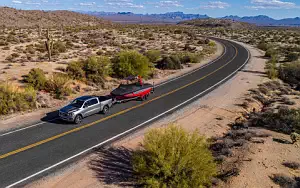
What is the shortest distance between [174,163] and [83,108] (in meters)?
9.05

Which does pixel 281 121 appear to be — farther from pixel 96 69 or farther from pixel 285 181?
pixel 96 69

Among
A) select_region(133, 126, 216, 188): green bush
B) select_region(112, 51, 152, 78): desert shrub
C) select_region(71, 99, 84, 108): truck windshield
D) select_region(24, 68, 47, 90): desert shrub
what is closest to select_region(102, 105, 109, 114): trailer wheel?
select_region(71, 99, 84, 108): truck windshield

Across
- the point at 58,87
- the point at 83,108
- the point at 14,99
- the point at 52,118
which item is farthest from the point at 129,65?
the point at 52,118

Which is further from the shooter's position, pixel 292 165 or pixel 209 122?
pixel 209 122

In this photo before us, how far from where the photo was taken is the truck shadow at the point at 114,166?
440 inches

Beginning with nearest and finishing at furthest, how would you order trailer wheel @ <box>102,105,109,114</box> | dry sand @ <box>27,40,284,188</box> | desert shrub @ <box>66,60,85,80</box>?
dry sand @ <box>27,40,284,188</box> < trailer wheel @ <box>102,105,109,114</box> < desert shrub @ <box>66,60,85,80</box>

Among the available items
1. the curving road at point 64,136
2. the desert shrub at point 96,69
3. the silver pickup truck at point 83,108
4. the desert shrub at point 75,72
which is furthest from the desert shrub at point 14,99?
the desert shrub at point 96,69

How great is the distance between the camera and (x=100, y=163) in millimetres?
12469

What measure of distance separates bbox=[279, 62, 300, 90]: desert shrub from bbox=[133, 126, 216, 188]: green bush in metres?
25.9

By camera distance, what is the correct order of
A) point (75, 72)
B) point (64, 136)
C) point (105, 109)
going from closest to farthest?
point (64, 136) < point (105, 109) < point (75, 72)

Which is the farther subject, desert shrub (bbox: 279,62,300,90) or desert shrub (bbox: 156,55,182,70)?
desert shrub (bbox: 156,55,182,70)

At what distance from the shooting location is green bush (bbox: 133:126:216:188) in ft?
32.6

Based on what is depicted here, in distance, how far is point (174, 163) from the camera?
1019 centimetres

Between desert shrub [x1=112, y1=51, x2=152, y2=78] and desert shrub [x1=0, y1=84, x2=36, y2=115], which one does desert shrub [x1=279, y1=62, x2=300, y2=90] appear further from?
desert shrub [x1=0, y1=84, x2=36, y2=115]
